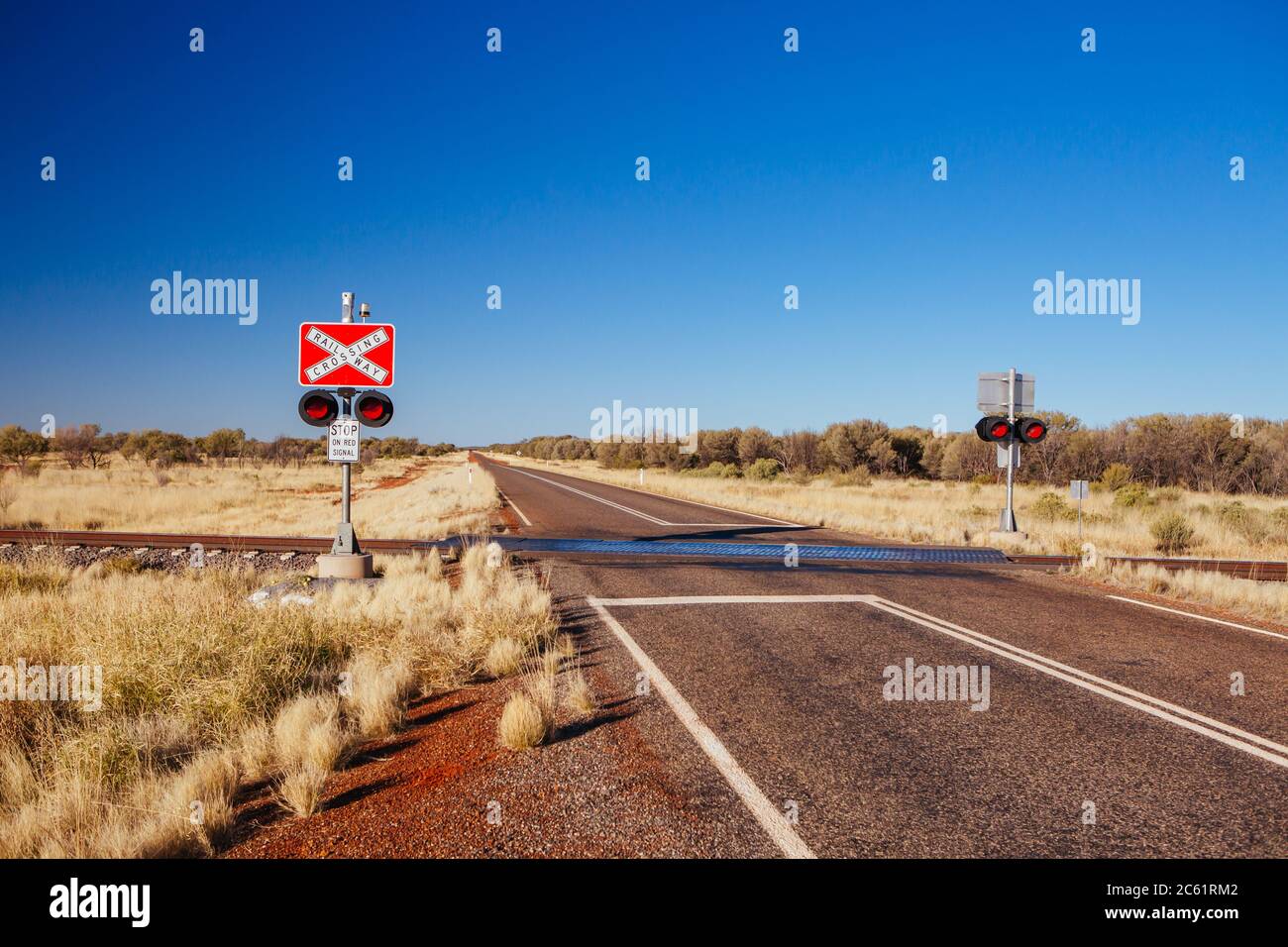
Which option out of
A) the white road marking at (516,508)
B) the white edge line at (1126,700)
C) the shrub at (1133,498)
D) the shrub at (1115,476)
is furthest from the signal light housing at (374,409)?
the shrub at (1115,476)

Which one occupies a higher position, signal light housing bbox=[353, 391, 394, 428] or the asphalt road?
signal light housing bbox=[353, 391, 394, 428]

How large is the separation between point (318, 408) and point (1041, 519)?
71.8ft

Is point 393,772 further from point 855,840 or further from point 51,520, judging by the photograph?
point 51,520

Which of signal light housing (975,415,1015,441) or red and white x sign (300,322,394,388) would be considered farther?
signal light housing (975,415,1015,441)

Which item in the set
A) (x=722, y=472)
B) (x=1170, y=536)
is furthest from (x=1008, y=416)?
(x=722, y=472)

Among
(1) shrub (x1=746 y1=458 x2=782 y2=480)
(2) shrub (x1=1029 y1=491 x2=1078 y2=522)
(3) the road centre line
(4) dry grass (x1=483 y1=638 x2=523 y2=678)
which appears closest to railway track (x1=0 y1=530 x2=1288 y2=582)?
(3) the road centre line

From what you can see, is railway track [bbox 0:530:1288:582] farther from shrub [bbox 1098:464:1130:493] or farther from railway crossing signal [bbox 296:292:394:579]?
shrub [bbox 1098:464:1130:493]

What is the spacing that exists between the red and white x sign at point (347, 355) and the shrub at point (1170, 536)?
17.7 m

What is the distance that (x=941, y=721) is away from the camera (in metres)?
5.21

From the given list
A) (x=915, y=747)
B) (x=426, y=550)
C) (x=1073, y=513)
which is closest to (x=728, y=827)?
(x=915, y=747)

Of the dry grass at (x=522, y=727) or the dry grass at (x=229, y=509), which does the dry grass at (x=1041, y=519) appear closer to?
the dry grass at (x=229, y=509)

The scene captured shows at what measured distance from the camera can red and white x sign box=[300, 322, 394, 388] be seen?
397 inches

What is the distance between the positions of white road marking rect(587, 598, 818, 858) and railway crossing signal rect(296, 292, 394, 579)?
5469mm

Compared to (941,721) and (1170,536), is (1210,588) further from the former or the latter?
(941,721)
